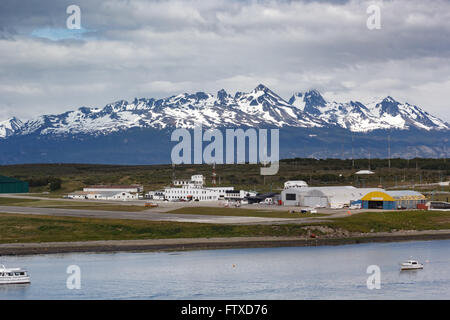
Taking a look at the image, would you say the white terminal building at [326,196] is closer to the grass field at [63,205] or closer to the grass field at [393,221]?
the grass field at [393,221]

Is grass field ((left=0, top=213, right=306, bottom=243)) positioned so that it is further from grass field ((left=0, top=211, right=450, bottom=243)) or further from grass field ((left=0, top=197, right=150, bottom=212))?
grass field ((left=0, top=197, right=150, bottom=212))

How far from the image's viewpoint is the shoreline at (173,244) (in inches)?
3785

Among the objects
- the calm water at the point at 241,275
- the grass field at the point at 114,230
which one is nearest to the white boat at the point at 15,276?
the calm water at the point at 241,275

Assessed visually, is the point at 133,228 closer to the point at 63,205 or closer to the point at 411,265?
the point at 411,265

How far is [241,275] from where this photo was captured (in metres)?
78.0

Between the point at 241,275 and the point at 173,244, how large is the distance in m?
24.3

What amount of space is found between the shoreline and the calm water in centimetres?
339

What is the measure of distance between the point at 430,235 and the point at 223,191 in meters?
71.8

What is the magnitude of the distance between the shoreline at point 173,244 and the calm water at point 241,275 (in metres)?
3.39

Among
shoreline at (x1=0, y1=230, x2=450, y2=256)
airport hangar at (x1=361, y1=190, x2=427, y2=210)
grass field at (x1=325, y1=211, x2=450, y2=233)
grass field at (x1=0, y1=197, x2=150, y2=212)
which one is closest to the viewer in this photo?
shoreline at (x1=0, y1=230, x2=450, y2=256)

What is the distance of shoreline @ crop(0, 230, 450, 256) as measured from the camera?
9613 centimetres

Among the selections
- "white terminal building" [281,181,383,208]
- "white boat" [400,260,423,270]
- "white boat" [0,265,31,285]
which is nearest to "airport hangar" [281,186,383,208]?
"white terminal building" [281,181,383,208]
